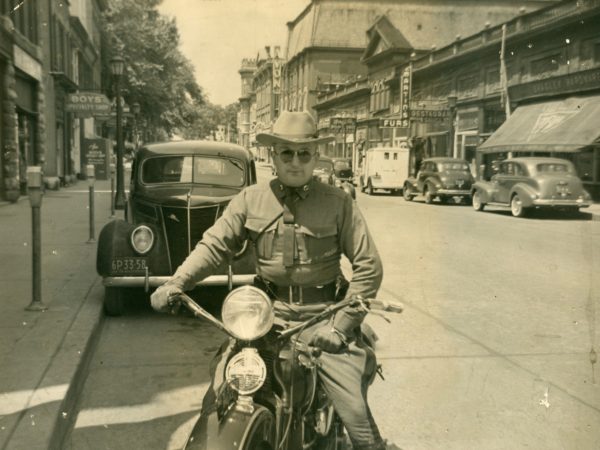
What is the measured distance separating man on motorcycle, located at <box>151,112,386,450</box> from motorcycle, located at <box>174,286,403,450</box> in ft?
0.61

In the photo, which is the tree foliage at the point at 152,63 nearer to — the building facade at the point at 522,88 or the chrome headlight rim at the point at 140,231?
the building facade at the point at 522,88

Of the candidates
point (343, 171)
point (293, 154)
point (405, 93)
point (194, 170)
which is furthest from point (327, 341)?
point (405, 93)

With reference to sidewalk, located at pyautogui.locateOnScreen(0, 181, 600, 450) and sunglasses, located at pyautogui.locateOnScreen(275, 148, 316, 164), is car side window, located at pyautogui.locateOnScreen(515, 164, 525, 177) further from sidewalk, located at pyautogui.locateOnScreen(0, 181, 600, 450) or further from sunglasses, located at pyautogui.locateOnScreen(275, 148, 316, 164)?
sunglasses, located at pyautogui.locateOnScreen(275, 148, 316, 164)

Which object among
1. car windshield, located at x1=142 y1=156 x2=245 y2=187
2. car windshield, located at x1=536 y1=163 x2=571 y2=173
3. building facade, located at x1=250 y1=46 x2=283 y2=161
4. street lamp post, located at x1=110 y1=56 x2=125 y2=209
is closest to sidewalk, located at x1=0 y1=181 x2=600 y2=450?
car windshield, located at x1=142 y1=156 x2=245 y2=187

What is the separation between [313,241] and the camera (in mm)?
3031

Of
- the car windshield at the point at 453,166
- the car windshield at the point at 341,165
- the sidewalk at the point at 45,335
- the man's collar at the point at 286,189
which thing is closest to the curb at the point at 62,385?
the sidewalk at the point at 45,335

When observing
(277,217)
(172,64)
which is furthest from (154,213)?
(172,64)

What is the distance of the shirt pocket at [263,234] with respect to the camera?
9.96 feet

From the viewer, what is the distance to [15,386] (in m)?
4.31

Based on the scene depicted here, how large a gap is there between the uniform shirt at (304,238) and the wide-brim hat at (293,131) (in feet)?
0.68

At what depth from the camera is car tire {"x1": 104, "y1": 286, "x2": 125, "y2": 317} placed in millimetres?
6969

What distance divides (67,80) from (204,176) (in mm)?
21986

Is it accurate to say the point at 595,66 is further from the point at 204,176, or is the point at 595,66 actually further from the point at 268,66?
the point at 268,66

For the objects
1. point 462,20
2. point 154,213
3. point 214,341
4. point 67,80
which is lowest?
point 214,341
